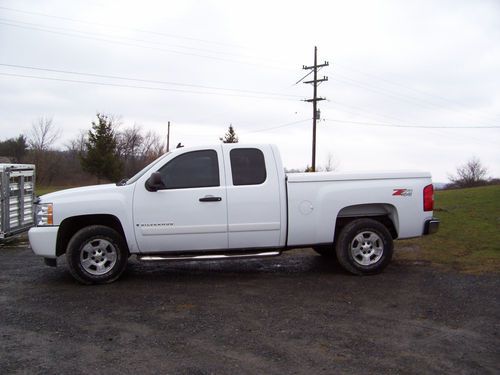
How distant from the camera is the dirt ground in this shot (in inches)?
147

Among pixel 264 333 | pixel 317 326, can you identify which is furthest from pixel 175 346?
pixel 317 326

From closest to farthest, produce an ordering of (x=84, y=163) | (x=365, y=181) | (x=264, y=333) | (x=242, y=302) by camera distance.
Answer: (x=264, y=333) → (x=242, y=302) → (x=365, y=181) → (x=84, y=163)

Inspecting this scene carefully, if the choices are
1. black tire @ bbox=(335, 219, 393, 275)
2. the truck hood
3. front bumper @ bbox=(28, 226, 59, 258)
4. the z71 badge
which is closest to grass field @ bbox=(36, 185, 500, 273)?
black tire @ bbox=(335, 219, 393, 275)

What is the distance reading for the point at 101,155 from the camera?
44750 millimetres

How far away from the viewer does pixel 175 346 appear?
4094mm

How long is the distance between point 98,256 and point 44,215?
917mm

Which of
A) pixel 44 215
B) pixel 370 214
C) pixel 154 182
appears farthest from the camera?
pixel 370 214

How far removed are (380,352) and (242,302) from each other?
195cm

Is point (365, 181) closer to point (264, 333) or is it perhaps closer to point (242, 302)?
point (242, 302)

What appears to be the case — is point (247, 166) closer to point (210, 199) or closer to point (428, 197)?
point (210, 199)

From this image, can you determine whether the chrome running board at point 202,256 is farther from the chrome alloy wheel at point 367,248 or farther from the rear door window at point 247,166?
the chrome alloy wheel at point 367,248

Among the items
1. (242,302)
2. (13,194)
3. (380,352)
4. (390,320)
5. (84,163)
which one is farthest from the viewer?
(84,163)

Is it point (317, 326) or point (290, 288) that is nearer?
point (317, 326)

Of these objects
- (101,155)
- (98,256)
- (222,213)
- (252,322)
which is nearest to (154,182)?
(222,213)
